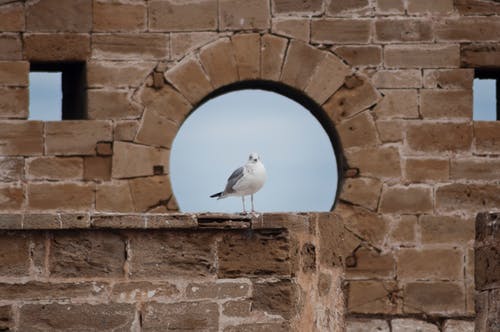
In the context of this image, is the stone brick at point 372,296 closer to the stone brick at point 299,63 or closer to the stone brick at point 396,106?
the stone brick at point 396,106

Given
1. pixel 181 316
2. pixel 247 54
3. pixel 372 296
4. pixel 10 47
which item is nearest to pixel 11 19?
pixel 10 47

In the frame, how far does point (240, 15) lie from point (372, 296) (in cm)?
257

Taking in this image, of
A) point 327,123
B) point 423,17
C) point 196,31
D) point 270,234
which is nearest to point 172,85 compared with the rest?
point 196,31

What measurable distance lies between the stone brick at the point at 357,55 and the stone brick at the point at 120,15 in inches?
64.1

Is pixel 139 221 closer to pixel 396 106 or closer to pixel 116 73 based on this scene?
pixel 116 73

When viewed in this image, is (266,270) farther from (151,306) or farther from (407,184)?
(407,184)

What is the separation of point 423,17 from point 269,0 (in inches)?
51.4

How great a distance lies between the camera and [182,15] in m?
13.8

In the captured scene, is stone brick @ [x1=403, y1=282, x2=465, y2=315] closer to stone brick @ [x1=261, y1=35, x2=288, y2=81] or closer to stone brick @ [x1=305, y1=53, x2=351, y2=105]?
stone brick @ [x1=305, y1=53, x2=351, y2=105]

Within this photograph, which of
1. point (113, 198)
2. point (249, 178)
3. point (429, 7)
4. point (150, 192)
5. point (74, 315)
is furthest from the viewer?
point (429, 7)

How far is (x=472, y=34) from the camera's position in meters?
14.0

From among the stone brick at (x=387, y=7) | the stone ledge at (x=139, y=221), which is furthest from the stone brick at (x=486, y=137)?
the stone ledge at (x=139, y=221)

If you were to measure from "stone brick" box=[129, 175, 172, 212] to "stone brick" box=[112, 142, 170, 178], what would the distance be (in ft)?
0.23

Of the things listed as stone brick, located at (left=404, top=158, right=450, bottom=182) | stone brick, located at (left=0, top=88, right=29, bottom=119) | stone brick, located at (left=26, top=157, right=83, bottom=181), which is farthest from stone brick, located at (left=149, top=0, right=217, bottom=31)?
stone brick, located at (left=404, top=158, right=450, bottom=182)
